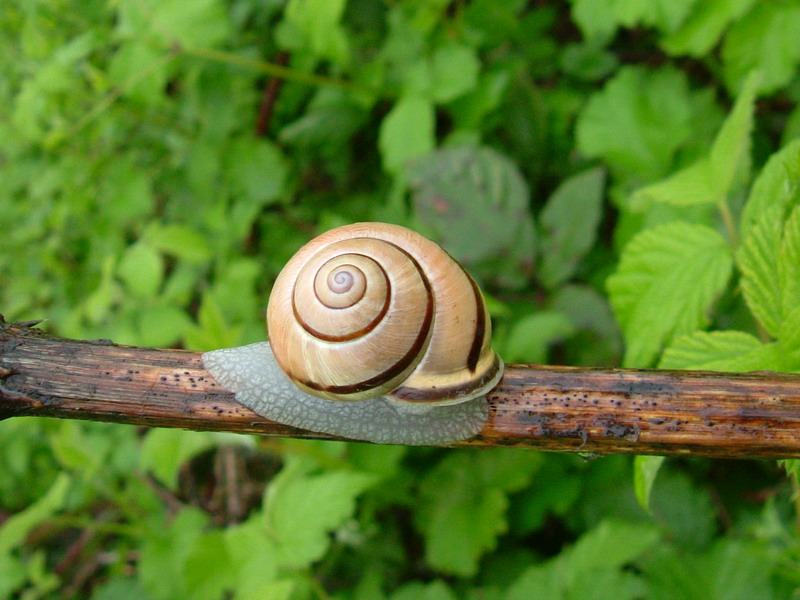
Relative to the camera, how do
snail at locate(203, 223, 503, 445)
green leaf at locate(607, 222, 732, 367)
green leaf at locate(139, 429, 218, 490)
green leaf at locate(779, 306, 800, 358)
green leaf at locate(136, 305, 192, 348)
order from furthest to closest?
1. green leaf at locate(136, 305, 192, 348)
2. green leaf at locate(139, 429, 218, 490)
3. green leaf at locate(607, 222, 732, 367)
4. snail at locate(203, 223, 503, 445)
5. green leaf at locate(779, 306, 800, 358)

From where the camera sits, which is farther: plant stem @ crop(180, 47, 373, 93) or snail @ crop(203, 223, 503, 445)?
plant stem @ crop(180, 47, 373, 93)

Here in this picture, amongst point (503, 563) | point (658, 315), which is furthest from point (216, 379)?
point (503, 563)

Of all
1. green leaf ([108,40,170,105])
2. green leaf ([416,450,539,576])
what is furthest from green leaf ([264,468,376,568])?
green leaf ([108,40,170,105])

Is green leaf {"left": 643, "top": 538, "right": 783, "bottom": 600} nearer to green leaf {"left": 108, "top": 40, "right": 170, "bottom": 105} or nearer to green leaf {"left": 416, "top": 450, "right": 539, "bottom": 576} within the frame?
green leaf {"left": 416, "top": 450, "right": 539, "bottom": 576}

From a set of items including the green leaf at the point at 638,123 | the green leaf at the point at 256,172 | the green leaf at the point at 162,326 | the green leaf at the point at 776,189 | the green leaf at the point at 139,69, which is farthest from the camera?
the green leaf at the point at 256,172

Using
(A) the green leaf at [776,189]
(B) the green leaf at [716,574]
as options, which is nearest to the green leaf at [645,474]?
(A) the green leaf at [776,189]

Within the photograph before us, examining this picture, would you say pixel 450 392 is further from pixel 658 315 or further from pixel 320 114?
pixel 320 114

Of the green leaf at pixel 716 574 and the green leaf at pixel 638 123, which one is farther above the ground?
the green leaf at pixel 638 123

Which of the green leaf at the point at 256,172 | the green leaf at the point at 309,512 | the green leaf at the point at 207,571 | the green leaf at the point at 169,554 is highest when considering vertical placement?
the green leaf at the point at 256,172

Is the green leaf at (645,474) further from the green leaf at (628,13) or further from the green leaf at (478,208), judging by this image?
the green leaf at (628,13)
